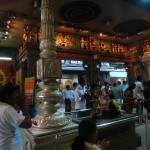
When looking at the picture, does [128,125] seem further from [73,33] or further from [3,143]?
[73,33]

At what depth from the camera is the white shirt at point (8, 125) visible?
1941 millimetres

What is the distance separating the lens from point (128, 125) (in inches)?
161

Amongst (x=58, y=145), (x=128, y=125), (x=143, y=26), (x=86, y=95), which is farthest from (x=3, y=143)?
(x=143, y=26)

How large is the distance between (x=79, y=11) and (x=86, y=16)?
62cm

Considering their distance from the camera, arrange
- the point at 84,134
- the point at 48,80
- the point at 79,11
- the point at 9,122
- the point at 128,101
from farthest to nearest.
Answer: the point at 79,11, the point at 128,101, the point at 48,80, the point at 9,122, the point at 84,134

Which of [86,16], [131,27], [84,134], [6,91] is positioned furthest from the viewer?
[131,27]

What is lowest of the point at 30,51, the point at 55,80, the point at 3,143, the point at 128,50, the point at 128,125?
Answer: the point at 128,125

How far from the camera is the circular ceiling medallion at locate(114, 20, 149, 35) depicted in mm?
8868

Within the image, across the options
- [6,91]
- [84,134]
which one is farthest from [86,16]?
[84,134]

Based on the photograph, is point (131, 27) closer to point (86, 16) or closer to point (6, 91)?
point (86, 16)

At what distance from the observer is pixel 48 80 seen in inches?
116

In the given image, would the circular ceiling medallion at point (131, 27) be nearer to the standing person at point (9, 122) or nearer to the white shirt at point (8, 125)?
the standing person at point (9, 122)

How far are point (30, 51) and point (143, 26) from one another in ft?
19.7

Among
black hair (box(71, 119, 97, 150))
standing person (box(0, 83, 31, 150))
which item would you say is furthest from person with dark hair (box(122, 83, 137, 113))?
standing person (box(0, 83, 31, 150))
